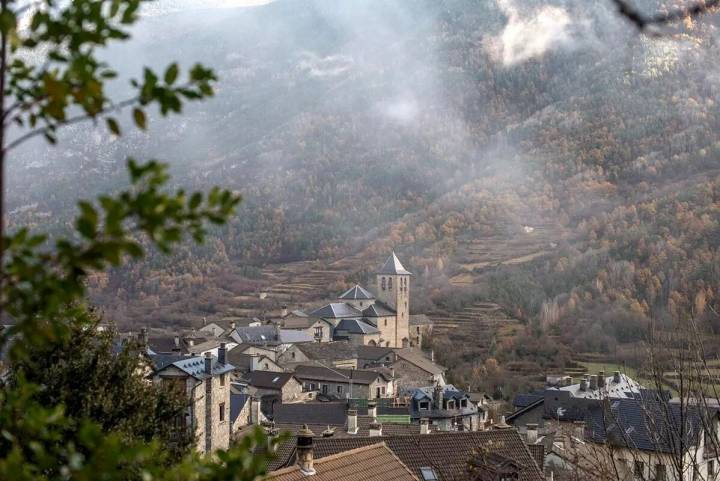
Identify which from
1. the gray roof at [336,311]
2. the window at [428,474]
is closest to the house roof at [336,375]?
the gray roof at [336,311]

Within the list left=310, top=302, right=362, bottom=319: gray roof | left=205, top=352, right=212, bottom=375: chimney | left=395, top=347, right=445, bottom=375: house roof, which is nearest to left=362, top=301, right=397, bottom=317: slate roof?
left=310, top=302, right=362, bottom=319: gray roof

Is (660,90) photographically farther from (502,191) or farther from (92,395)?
(92,395)

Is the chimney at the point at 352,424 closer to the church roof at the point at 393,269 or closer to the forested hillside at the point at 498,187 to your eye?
the forested hillside at the point at 498,187

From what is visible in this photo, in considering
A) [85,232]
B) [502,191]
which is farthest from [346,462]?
[502,191]

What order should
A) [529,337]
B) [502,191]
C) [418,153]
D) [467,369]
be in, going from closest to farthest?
[467,369] → [529,337] → [502,191] → [418,153]

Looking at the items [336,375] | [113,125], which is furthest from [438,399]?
[113,125]

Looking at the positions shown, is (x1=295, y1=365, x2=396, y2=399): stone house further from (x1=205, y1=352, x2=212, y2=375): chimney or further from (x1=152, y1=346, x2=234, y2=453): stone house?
(x1=205, y1=352, x2=212, y2=375): chimney
